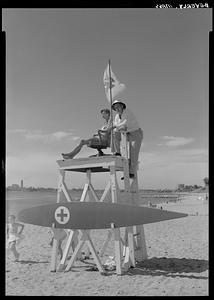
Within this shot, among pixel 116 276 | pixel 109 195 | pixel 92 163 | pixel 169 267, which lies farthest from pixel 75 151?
pixel 169 267

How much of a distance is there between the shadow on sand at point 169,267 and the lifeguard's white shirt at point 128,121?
113cm

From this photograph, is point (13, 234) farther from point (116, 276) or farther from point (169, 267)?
point (169, 267)

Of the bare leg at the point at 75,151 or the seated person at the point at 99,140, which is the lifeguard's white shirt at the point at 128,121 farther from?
the bare leg at the point at 75,151

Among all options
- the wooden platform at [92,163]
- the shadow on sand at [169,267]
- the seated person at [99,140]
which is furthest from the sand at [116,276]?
the seated person at [99,140]

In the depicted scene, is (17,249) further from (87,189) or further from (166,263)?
(166,263)

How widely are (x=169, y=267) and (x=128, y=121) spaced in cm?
127

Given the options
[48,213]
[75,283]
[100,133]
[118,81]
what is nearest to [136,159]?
[100,133]

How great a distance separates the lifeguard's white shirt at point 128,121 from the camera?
302 centimetres

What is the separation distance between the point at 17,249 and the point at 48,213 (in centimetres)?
49

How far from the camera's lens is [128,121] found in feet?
9.96

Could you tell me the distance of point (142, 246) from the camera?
330 centimetres

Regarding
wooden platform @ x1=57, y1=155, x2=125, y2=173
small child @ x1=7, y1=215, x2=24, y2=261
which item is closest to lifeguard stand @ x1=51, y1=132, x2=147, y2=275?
wooden platform @ x1=57, y1=155, x2=125, y2=173

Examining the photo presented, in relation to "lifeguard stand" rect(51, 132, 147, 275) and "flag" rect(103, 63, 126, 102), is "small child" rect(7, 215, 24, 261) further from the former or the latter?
"flag" rect(103, 63, 126, 102)
